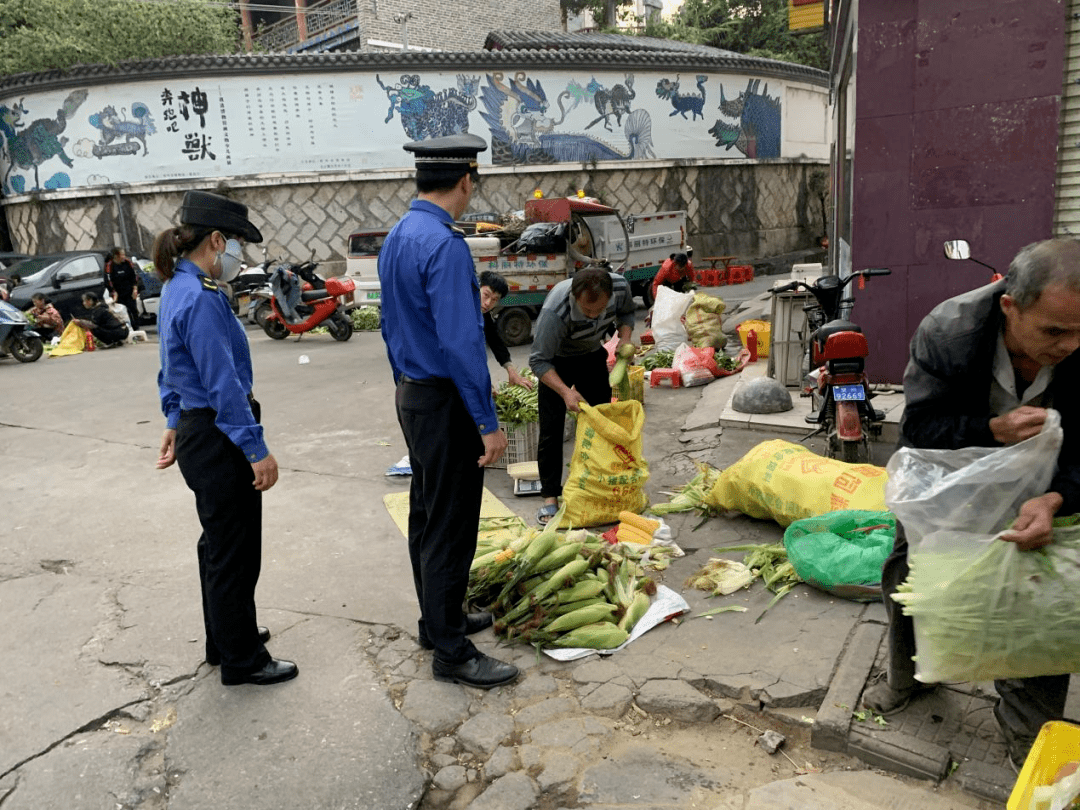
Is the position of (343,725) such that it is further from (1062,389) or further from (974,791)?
(1062,389)

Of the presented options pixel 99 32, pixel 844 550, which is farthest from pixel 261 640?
pixel 99 32

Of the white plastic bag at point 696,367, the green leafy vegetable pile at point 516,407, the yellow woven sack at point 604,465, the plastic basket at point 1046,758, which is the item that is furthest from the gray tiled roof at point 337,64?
the plastic basket at point 1046,758

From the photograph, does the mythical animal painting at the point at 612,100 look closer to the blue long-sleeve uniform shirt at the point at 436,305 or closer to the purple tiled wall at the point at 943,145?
the purple tiled wall at the point at 943,145

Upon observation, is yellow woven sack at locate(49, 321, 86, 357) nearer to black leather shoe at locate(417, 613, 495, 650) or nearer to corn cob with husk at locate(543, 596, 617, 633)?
black leather shoe at locate(417, 613, 495, 650)

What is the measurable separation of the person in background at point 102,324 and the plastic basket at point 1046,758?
14053 mm

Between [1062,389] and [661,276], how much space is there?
885 centimetres

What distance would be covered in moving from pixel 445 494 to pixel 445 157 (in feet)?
4.14

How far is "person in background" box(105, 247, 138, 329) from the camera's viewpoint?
13.9m

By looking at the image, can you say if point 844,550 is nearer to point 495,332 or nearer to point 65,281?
point 495,332

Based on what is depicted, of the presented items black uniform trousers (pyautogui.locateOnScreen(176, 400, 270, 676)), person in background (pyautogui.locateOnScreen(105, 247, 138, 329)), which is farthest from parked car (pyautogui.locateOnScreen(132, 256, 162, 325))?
black uniform trousers (pyautogui.locateOnScreen(176, 400, 270, 676))

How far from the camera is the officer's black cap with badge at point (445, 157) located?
9.87 ft

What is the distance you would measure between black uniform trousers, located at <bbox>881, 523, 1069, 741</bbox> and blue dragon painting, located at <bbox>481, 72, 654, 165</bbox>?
56.1ft

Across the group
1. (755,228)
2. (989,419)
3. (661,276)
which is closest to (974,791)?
(989,419)

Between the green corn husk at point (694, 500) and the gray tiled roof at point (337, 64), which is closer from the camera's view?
the green corn husk at point (694, 500)
